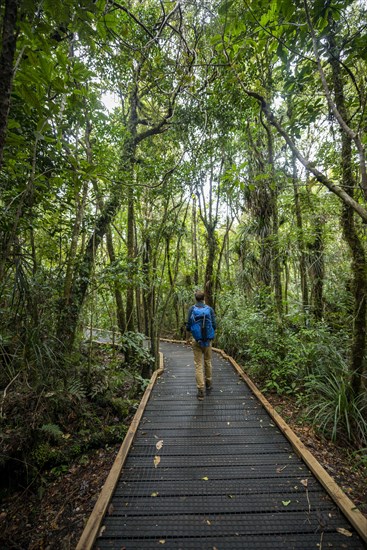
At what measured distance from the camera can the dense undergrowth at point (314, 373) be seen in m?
3.56

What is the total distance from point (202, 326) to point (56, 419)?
3.15 meters

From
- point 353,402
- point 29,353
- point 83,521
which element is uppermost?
point 29,353

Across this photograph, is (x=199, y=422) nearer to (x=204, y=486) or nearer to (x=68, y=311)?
(x=204, y=486)

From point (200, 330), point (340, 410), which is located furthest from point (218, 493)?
point (200, 330)

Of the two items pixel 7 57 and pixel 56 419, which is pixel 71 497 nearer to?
pixel 56 419

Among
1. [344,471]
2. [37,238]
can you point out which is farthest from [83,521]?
[37,238]

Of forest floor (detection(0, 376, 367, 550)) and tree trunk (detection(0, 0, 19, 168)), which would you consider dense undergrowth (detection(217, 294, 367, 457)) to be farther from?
tree trunk (detection(0, 0, 19, 168))

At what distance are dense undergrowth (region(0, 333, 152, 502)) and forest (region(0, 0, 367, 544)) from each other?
27mm

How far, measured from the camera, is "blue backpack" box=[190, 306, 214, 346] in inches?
179

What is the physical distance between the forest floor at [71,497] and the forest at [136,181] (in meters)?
0.24

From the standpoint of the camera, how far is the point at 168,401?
15.5ft

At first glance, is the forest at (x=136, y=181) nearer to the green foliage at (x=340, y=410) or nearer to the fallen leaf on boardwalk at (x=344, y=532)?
the green foliage at (x=340, y=410)

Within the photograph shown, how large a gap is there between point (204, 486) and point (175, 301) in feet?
41.1

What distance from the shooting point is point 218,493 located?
252 centimetres
